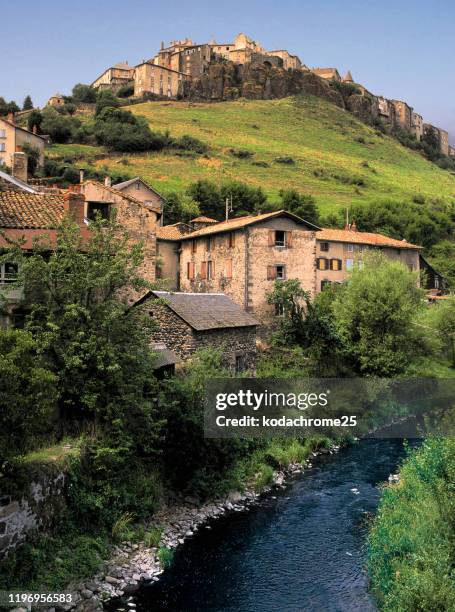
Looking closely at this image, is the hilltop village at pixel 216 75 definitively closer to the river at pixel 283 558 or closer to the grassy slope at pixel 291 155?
the grassy slope at pixel 291 155

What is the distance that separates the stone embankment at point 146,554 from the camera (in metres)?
14.2

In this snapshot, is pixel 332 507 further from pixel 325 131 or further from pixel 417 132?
pixel 417 132

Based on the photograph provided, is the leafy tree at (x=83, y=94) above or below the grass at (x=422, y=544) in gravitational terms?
above

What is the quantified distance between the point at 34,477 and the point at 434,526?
929 centimetres

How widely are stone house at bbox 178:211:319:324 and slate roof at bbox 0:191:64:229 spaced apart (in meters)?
14.4

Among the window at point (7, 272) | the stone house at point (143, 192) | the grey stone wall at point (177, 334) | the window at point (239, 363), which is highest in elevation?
the stone house at point (143, 192)

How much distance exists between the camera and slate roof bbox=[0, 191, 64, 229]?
21250 mm

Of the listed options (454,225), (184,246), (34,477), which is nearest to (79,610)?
(34,477)

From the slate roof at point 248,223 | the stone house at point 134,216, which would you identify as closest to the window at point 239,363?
the stone house at point 134,216

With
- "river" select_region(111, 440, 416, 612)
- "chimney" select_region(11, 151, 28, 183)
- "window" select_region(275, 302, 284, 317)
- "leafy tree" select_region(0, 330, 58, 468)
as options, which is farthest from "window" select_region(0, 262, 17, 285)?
"window" select_region(275, 302, 284, 317)

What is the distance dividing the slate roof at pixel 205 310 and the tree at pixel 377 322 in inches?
311

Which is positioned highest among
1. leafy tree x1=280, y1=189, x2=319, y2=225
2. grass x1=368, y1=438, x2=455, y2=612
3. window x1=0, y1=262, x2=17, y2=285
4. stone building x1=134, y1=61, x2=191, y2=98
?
stone building x1=134, y1=61, x2=191, y2=98

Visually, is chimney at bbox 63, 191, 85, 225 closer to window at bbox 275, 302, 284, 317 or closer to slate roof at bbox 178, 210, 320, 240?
slate roof at bbox 178, 210, 320, 240

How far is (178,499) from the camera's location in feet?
65.5
